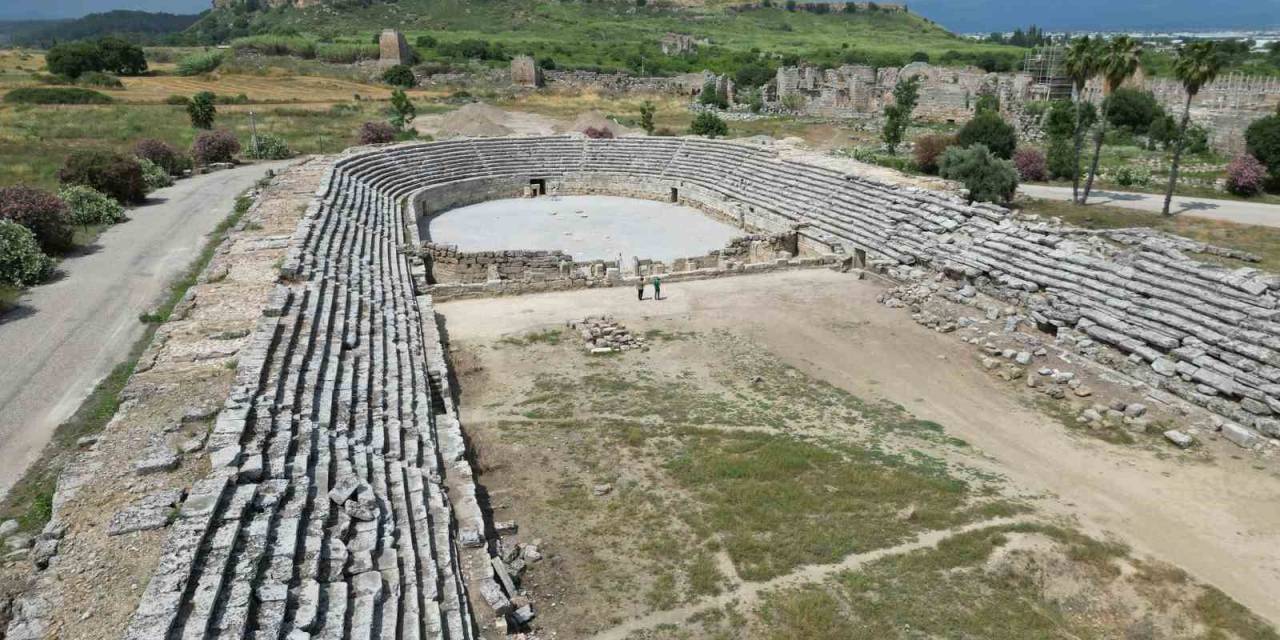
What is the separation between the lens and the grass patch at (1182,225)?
70.4 ft

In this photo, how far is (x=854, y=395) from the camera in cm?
1581

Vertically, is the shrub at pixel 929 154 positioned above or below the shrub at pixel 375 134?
below

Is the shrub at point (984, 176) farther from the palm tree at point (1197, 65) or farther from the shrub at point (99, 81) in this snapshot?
the shrub at point (99, 81)

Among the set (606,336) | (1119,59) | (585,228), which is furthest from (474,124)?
(1119,59)

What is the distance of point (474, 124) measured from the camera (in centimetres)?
4841

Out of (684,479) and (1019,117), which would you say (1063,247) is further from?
(1019,117)

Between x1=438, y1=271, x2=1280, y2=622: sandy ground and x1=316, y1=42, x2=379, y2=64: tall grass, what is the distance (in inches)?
2953

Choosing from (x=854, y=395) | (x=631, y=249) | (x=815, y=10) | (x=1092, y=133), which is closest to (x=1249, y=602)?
(x=854, y=395)

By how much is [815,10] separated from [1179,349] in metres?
164

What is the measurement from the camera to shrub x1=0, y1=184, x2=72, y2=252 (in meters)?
21.1

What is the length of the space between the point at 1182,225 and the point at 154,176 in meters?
38.7

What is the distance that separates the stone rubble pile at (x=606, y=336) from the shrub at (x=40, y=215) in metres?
15.2

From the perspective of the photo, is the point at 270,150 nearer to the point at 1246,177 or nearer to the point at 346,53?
the point at 1246,177

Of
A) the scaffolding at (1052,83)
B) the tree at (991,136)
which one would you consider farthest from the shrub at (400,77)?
the scaffolding at (1052,83)
